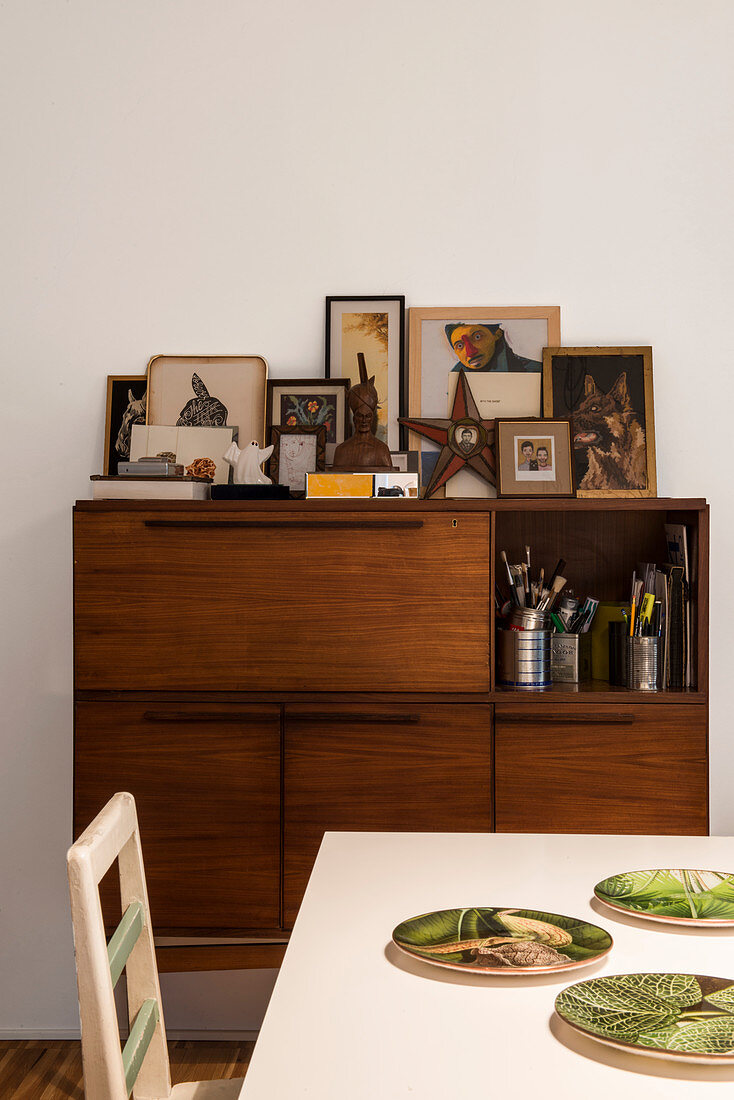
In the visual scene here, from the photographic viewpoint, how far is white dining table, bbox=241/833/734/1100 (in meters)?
0.87

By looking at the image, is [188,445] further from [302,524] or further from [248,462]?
[302,524]

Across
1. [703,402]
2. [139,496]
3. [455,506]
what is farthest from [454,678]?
[703,402]

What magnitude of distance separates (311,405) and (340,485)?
0.44m

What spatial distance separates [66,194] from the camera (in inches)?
108

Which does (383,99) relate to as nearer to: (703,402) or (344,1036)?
(703,402)

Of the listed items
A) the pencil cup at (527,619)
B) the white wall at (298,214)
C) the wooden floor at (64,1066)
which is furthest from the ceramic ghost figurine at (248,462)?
the wooden floor at (64,1066)

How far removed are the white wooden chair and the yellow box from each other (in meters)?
1.08

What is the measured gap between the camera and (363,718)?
226 cm

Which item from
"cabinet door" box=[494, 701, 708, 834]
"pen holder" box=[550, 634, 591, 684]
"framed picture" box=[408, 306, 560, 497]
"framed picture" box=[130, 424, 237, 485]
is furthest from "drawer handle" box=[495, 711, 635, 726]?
"framed picture" box=[130, 424, 237, 485]

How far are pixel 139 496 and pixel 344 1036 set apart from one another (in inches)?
63.2

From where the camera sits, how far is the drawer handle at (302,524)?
2.26 meters

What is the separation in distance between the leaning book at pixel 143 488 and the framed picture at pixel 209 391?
408mm

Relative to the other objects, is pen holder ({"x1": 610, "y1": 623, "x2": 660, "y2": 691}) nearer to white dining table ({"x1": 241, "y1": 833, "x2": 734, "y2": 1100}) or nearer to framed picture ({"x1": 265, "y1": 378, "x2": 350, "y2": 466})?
white dining table ({"x1": 241, "y1": 833, "x2": 734, "y2": 1100})

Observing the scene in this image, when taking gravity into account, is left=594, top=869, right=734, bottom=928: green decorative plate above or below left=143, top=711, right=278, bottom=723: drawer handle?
below
